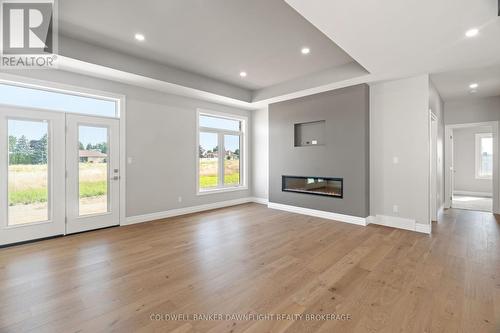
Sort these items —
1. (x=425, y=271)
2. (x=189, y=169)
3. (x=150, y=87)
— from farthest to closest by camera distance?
(x=189, y=169) → (x=150, y=87) → (x=425, y=271)

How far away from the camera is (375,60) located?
3414 mm

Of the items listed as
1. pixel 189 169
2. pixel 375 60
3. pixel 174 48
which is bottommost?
pixel 189 169

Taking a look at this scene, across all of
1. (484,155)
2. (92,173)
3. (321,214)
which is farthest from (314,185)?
(484,155)

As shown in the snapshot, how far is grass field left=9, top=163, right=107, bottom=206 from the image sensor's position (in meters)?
3.45

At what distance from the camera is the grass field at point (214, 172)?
5922mm

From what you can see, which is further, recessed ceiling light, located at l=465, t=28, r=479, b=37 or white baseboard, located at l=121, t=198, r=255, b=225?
white baseboard, located at l=121, t=198, r=255, b=225

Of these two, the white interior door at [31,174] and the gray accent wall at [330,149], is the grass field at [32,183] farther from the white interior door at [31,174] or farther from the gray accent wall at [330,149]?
the gray accent wall at [330,149]

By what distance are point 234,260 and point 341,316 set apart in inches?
54.9

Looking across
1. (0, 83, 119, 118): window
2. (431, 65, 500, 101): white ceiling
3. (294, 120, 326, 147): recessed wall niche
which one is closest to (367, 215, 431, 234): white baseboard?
(294, 120, 326, 147): recessed wall niche

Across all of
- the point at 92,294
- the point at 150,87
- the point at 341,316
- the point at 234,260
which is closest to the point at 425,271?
the point at 341,316

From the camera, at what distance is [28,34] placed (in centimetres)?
301

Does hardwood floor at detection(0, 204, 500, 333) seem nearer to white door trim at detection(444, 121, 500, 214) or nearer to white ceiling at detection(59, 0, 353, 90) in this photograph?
white door trim at detection(444, 121, 500, 214)

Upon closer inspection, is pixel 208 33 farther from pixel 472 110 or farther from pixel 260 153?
pixel 472 110

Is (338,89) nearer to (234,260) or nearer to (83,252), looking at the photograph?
(234,260)
